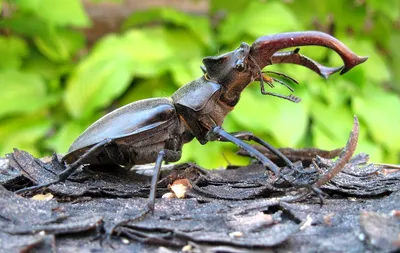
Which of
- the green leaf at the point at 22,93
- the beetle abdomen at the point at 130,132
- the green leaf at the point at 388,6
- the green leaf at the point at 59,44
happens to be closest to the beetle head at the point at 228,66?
the beetle abdomen at the point at 130,132

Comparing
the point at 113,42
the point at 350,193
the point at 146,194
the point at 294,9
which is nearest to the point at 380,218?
the point at 350,193

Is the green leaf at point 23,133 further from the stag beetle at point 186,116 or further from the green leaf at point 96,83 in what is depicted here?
the stag beetle at point 186,116

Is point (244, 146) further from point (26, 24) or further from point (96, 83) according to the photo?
point (26, 24)

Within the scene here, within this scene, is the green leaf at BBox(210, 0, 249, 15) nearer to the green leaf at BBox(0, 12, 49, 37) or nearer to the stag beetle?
the green leaf at BBox(0, 12, 49, 37)

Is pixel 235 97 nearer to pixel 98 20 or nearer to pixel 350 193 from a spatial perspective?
pixel 350 193

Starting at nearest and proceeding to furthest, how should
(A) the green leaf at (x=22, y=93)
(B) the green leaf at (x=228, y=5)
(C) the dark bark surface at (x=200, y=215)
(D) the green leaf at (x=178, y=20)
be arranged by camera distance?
(C) the dark bark surface at (x=200, y=215)
(A) the green leaf at (x=22, y=93)
(D) the green leaf at (x=178, y=20)
(B) the green leaf at (x=228, y=5)

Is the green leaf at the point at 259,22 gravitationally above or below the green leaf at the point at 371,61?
above

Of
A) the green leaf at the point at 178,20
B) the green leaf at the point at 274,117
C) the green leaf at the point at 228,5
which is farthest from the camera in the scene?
the green leaf at the point at 228,5

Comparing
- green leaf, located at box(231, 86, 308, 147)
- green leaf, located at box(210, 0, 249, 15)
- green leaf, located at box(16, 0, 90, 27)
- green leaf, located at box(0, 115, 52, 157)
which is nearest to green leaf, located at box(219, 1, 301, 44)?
green leaf, located at box(210, 0, 249, 15)
